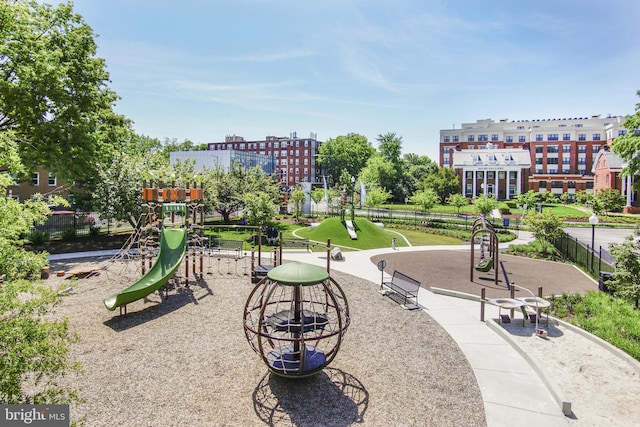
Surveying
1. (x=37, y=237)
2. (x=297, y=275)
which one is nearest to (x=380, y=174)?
(x=37, y=237)

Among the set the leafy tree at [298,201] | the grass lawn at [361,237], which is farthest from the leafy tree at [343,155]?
the grass lawn at [361,237]

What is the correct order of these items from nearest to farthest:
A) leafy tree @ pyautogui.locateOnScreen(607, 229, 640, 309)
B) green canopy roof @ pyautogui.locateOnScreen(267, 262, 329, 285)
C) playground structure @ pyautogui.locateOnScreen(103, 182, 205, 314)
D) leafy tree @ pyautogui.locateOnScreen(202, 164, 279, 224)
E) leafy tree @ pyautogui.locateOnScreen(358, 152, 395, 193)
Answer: green canopy roof @ pyautogui.locateOnScreen(267, 262, 329, 285)
leafy tree @ pyautogui.locateOnScreen(607, 229, 640, 309)
playground structure @ pyautogui.locateOnScreen(103, 182, 205, 314)
leafy tree @ pyautogui.locateOnScreen(202, 164, 279, 224)
leafy tree @ pyautogui.locateOnScreen(358, 152, 395, 193)

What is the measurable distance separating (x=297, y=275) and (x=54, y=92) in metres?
23.3

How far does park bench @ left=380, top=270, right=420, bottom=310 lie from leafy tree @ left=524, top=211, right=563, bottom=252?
53.1 feet

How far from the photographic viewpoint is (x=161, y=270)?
1723 cm

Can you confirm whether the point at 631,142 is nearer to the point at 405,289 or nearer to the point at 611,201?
the point at 611,201

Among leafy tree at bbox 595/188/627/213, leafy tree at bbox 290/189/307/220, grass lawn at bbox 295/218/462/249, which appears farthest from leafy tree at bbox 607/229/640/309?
leafy tree at bbox 595/188/627/213

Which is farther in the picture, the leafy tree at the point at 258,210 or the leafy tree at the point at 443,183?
the leafy tree at the point at 443,183

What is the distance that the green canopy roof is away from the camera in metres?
9.66

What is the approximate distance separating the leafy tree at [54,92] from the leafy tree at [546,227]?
107 ft

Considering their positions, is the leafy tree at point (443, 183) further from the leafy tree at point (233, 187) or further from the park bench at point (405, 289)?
the park bench at point (405, 289)

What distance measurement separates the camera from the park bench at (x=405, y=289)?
1628 cm

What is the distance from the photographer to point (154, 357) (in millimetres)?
11438

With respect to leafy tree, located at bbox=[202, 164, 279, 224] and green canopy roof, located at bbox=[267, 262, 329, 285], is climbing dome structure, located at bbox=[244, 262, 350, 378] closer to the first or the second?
green canopy roof, located at bbox=[267, 262, 329, 285]
